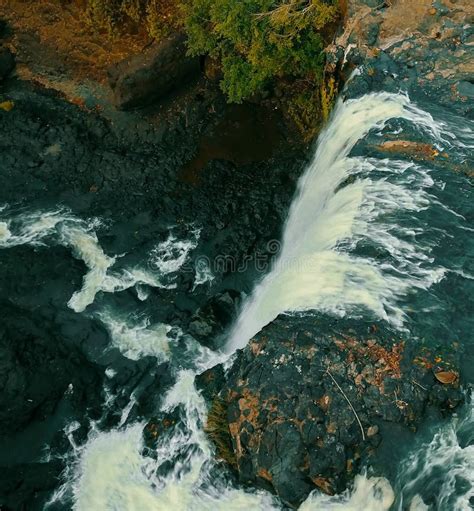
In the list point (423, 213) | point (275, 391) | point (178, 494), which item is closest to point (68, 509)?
point (178, 494)

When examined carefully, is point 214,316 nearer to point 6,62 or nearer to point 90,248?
point 90,248

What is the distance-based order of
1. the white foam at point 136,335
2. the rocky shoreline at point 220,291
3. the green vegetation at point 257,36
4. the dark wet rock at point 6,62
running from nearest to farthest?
the rocky shoreline at point 220,291
the white foam at point 136,335
the green vegetation at point 257,36
the dark wet rock at point 6,62

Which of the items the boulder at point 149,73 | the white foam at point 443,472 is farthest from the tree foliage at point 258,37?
the white foam at point 443,472

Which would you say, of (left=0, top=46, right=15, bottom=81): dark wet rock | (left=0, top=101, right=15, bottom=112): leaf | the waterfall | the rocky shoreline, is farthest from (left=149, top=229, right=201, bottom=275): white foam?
(left=0, top=46, right=15, bottom=81): dark wet rock

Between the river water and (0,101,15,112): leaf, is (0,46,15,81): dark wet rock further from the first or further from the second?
the river water

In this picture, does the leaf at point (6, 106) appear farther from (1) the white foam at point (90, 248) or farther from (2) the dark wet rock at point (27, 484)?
(2) the dark wet rock at point (27, 484)

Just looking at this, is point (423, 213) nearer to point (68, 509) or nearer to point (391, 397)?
point (391, 397)

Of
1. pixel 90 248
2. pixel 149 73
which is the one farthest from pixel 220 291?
pixel 149 73
